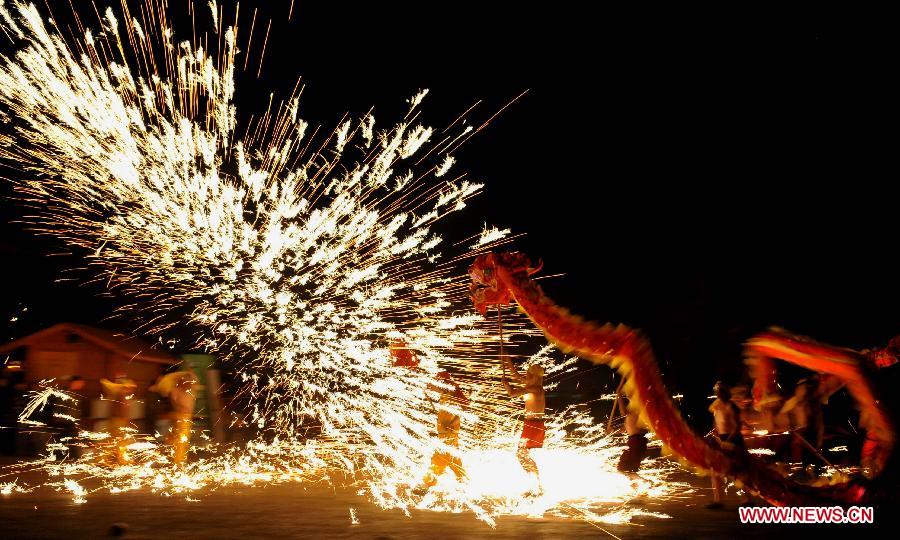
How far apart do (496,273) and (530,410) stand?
5.64 feet

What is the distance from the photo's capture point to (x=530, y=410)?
955 centimetres

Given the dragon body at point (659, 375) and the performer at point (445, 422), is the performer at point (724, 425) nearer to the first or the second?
the dragon body at point (659, 375)

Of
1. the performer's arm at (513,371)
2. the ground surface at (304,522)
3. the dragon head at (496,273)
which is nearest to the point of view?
the ground surface at (304,522)

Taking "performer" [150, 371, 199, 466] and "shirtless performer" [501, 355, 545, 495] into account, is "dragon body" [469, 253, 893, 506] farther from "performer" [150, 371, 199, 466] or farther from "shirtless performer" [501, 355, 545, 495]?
"performer" [150, 371, 199, 466]

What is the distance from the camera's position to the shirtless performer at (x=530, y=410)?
9367mm

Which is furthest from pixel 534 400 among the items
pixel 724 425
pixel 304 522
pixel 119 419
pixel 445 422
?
pixel 119 419

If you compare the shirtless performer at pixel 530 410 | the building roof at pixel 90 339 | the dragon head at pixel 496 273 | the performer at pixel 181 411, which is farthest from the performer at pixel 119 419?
the dragon head at pixel 496 273

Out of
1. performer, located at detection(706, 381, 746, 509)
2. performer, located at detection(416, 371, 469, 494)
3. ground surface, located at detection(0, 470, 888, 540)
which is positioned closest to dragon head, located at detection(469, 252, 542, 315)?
performer, located at detection(416, 371, 469, 494)

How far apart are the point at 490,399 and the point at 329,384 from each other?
42.9 feet

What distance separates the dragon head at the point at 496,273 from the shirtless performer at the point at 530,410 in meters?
0.72

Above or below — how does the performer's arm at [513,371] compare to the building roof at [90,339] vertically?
below

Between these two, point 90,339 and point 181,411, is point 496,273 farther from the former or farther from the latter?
A: point 90,339

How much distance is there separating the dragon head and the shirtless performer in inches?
28.2

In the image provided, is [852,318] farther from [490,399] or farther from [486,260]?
[486,260]
